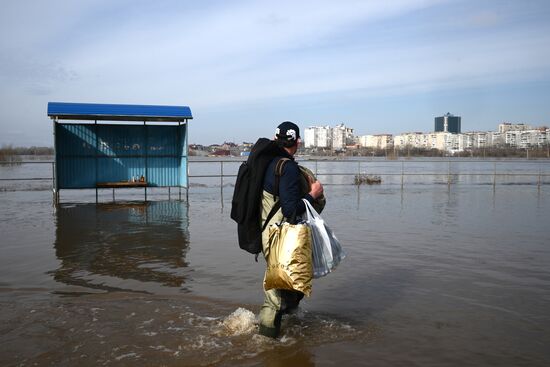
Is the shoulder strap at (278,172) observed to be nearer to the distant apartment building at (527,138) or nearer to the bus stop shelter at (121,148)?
the bus stop shelter at (121,148)

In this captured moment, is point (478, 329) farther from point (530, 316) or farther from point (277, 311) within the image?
point (277, 311)

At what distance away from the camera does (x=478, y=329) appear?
489 cm

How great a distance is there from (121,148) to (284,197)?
48.3 ft

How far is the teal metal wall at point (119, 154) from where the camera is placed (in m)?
16.9

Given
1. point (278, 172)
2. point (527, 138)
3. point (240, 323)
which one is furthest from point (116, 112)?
point (527, 138)

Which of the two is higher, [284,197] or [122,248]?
[284,197]

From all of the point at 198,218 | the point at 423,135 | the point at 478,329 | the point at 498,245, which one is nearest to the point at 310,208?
the point at 478,329

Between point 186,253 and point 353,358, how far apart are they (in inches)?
191

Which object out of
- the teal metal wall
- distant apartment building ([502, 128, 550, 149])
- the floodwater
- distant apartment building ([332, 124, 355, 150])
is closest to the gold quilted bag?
the floodwater

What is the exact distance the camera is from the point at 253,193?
14.2 feet

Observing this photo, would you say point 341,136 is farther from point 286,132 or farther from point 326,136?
point 286,132

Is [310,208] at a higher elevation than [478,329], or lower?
higher

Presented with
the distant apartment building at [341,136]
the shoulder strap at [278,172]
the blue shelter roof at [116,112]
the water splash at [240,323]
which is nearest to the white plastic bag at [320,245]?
the shoulder strap at [278,172]

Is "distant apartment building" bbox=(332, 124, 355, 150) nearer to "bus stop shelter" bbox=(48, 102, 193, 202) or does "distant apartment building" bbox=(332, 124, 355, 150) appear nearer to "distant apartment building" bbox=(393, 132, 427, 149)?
"distant apartment building" bbox=(393, 132, 427, 149)
